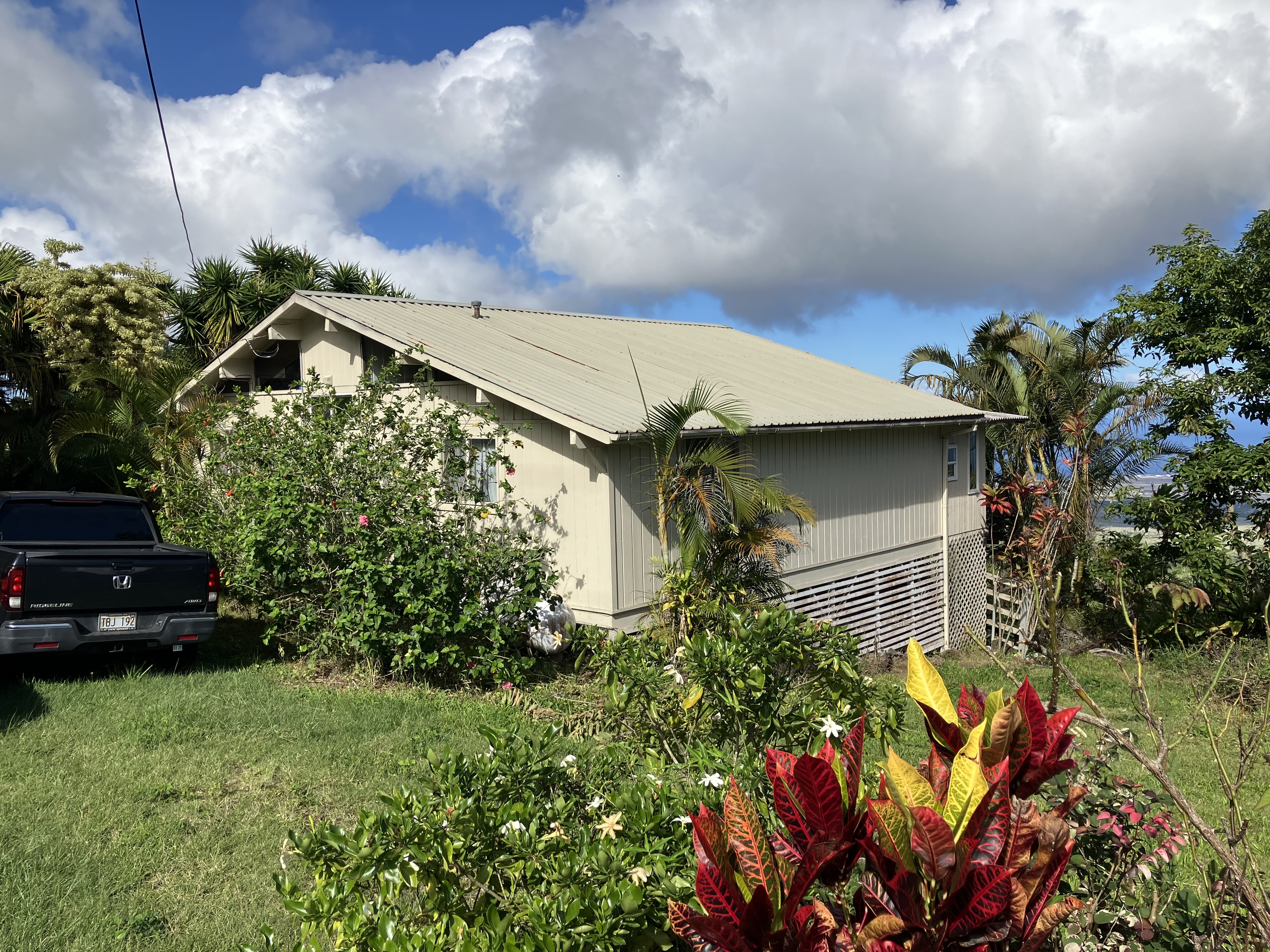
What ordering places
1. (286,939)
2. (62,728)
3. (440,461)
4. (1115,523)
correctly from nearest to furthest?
1. (286,939)
2. (62,728)
3. (440,461)
4. (1115,523)

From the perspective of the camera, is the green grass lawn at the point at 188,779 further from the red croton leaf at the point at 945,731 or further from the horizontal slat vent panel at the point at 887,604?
the horizontal slat vent panel at the point at 887,604

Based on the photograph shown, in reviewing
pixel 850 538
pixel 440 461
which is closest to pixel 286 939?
pixel 440 461

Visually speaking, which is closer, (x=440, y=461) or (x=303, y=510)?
(x=303, y=510)

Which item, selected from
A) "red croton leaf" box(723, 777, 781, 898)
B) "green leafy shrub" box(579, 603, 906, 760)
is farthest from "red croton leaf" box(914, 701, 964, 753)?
"green leafy shrub" box(579, 603, 906, 760)

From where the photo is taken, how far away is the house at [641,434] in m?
10.3

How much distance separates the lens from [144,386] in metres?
14.7

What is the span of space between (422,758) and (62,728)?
3028 mm

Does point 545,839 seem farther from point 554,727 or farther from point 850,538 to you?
point 850,538

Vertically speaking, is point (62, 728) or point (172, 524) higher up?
point (172, 524)

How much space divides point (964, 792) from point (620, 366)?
38.6 feet

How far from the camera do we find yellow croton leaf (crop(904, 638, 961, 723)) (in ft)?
7.49

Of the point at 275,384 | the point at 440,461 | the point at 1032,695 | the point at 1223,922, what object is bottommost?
the point at 1223,922

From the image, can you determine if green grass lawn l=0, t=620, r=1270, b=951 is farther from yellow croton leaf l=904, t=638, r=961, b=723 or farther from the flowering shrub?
yellow croton leaf l=904, t=638, r=961, b=723

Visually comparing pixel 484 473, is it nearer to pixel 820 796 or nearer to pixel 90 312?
pixel 820 796
